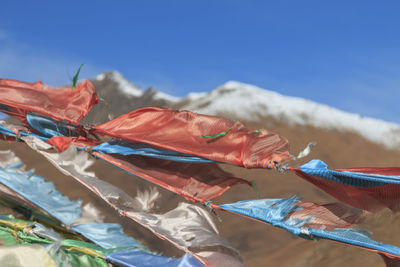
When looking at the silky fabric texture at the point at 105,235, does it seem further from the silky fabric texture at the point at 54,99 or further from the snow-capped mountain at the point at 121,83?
the snow-capped mountain at the point at 121,83

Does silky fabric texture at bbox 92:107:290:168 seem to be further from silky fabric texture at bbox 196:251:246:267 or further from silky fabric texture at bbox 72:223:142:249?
silky fabric texture at bbox 72:223:142:249

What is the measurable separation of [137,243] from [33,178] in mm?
443

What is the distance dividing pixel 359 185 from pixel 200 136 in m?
0.42

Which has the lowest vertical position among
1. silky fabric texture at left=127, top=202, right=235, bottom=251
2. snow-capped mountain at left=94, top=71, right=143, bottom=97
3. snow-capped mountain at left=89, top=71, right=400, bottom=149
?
silky fabric texture at left=127, top=202, right=235, bottom=251

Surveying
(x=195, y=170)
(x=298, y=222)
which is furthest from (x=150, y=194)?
(x=298, y=222)

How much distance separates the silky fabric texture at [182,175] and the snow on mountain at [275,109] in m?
3.11

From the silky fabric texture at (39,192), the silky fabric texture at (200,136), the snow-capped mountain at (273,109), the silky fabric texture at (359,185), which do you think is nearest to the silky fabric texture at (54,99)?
the silky fabric texture at (200,136)

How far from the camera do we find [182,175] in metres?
1.27

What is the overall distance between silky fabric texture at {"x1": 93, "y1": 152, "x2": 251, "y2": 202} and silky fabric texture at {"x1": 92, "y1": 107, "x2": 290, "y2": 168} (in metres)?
0.10

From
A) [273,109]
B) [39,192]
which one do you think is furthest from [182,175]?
[273,109]

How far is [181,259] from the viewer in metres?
1.13

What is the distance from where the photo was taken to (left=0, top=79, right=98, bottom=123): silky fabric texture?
1307 millimetres

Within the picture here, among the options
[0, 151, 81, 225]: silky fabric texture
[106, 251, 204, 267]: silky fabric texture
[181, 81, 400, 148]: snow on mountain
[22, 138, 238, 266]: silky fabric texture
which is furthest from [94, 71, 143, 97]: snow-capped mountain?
[106, 251, 204, 267]: silky fabric texture

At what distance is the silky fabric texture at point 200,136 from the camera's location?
1.04 meters
